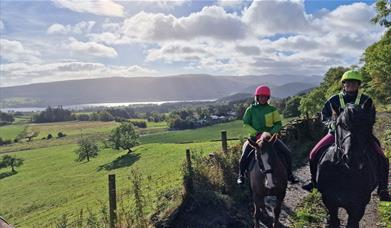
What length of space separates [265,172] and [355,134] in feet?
6.39

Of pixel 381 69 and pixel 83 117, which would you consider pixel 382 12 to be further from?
pixel 83 117

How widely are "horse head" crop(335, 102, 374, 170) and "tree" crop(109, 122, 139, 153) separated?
256 feet

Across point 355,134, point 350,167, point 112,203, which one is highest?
point 355,134

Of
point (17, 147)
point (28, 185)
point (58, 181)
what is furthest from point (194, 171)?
point (17, 147)

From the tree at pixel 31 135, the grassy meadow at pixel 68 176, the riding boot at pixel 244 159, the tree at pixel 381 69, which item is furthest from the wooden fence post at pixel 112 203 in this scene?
the tree at pixel 31 135

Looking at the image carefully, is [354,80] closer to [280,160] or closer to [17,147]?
[280,160]

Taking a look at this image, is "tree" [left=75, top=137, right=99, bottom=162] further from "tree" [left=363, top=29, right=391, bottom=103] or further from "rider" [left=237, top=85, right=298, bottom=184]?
"rider" [left=237, top=85, right=298, bottom=184]

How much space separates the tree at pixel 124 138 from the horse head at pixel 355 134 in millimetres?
77952

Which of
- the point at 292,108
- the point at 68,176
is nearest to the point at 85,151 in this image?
the point at 68,176

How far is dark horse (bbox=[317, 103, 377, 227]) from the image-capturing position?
6090 mm

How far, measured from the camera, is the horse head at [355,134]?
19.9ft

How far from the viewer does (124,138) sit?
8594 cm

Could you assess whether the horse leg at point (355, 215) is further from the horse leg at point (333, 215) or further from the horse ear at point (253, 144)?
the horse ear at point (253, 144)

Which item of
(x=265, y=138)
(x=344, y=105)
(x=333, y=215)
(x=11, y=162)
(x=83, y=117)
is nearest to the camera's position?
(x=344, y=105)
